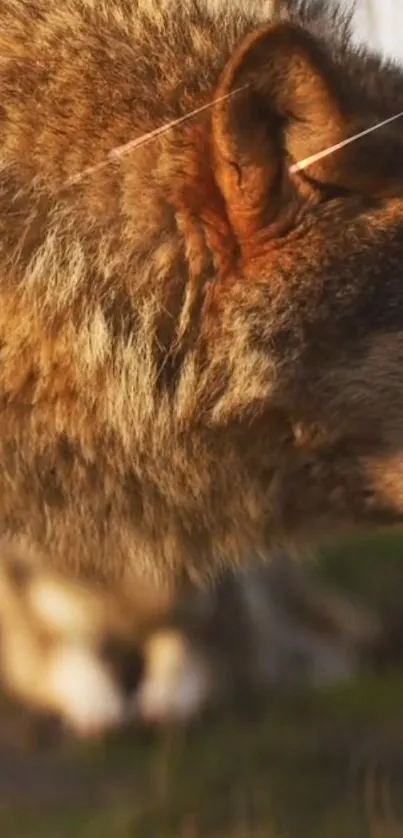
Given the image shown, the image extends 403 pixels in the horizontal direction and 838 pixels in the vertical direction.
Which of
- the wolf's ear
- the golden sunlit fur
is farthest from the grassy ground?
the wolf's ear

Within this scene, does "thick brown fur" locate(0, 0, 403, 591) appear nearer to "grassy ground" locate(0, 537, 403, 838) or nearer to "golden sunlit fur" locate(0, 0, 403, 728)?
"golden sunlit fur" locate(0, 0, 403, 728)

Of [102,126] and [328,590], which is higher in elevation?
[102,126]

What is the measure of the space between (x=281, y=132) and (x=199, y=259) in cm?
16

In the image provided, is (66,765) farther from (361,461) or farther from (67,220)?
(67,220)

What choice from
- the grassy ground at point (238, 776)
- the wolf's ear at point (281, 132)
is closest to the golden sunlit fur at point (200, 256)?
the wolf's ear at point (281, 132)

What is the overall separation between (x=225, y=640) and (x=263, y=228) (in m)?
1.20

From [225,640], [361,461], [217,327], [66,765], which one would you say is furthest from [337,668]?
[217,327]

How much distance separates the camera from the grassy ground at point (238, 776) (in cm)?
162

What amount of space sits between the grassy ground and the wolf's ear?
807 mm

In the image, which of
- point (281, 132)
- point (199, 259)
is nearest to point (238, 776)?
point (199, 259)

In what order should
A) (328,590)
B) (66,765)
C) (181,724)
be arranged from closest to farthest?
(66,765) → (181,724) → (328,590)

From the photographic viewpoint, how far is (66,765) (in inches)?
69.8

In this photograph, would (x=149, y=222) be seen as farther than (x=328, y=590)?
No

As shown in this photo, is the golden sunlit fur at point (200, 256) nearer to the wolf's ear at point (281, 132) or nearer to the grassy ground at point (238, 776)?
the wolf's ear at point (281, 132)
